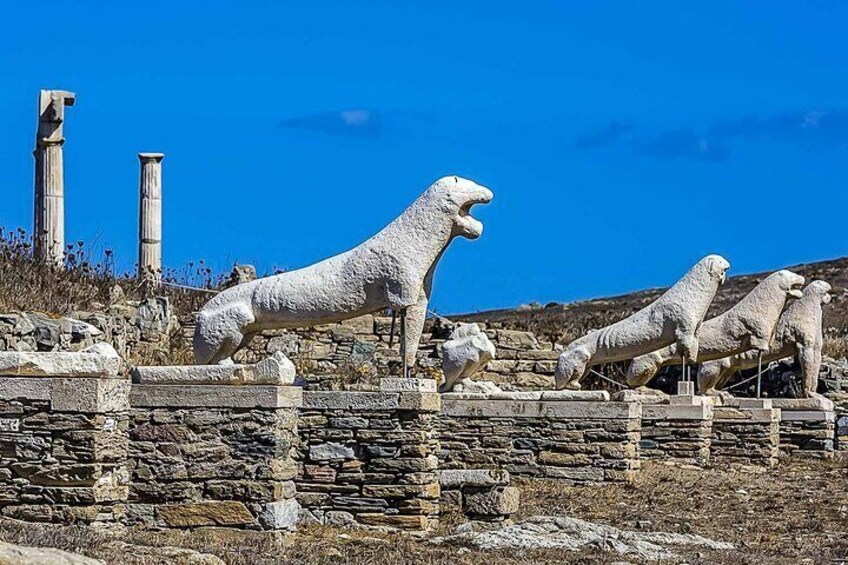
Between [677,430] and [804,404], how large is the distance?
3.83m

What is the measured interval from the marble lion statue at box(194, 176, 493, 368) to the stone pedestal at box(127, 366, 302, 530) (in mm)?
1956

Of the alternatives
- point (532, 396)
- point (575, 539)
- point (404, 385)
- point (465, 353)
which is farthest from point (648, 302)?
point (575, 539)

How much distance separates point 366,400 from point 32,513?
3.38m

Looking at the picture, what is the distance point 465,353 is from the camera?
18.3 meters

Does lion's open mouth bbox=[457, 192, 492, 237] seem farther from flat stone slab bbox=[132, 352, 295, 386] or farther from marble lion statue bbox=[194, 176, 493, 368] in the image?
flat stone slab bbox=[132, 352, 295, 386]

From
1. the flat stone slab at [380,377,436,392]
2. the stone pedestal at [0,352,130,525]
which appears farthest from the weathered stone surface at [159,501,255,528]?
the flat stone slab at [380,377,436,392]

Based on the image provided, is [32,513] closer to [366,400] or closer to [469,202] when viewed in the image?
[366,400]

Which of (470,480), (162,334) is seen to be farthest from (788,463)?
(470,480)

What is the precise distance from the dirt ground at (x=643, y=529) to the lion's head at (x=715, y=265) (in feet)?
7.97

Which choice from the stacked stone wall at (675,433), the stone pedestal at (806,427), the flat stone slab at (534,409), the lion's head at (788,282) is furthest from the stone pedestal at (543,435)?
the stone pedestal at (806,427)

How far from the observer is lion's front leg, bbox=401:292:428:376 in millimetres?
14769

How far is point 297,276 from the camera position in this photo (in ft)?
49.2

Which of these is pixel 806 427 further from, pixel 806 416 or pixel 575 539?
pixel 575 539

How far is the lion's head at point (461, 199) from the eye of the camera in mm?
14906
